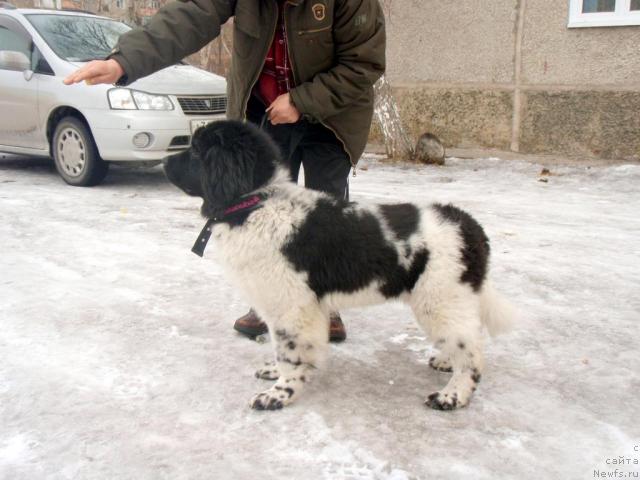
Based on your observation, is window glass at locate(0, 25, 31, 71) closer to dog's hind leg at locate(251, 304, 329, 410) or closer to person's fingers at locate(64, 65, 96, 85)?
person's fingers at locate(64, 65, 96, 85)

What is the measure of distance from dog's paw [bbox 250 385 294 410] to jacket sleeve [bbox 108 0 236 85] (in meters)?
1.66

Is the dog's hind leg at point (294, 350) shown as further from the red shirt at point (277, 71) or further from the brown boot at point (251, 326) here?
the red shirt at point (277, 71)

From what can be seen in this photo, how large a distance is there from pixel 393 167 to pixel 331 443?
7.21 meters

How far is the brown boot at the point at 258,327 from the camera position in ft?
11.9

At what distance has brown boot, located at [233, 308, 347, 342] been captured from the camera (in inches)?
143

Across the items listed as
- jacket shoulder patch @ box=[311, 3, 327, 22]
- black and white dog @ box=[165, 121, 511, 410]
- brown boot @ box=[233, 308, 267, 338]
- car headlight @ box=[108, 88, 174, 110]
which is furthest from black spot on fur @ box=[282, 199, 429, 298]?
car headlight @ box=[108, 88, 174, 110]

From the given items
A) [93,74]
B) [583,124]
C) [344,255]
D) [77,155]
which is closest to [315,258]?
[344,255]

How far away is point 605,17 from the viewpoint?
9.09 m

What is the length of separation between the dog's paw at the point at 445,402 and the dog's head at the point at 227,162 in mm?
1301

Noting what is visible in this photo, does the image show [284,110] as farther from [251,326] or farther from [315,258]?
[251,326]

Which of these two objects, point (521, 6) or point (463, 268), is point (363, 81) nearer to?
point (463, 268)

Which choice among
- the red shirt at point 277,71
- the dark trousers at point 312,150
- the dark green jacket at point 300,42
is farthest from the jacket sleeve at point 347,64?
the dark trousers at point 312,150

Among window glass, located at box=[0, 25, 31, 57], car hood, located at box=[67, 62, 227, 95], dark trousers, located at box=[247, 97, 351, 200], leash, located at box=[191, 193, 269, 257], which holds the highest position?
window glass, located at box=[0, 25, 31, 57]

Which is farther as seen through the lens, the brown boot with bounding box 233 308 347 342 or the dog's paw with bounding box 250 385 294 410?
the brown boot with bounding box 233 308 347 342
